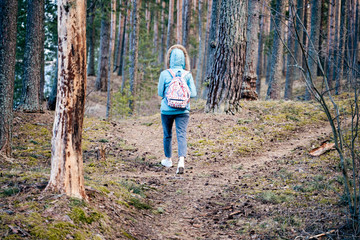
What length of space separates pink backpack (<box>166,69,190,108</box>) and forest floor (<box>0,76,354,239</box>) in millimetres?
1506

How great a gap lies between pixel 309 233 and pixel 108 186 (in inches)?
110

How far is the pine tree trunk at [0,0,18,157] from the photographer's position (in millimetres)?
5828

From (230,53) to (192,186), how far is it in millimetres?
5266

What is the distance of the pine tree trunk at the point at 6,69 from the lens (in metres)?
5.83

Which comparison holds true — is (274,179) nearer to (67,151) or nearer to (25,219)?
(67,151)

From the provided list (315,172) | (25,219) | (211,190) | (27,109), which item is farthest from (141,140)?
(25,219)

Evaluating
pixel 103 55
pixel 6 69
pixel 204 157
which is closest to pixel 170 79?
pixel 204 157

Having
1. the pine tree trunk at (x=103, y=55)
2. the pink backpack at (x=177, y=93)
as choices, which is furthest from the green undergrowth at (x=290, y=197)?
the pine tree trunk at (x=103, y=55)

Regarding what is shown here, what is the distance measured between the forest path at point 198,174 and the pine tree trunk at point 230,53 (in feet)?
2.99

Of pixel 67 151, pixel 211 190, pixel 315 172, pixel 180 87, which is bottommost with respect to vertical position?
pixel 211 190

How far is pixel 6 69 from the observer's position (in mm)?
5953

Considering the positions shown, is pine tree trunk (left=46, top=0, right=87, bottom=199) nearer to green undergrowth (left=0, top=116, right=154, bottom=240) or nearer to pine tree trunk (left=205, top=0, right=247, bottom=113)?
green undergrowth (left=0, top=116, right=154, bottom=240)

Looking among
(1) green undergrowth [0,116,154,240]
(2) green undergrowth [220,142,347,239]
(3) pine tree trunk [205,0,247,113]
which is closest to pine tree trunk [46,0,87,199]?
(1) green undergrowth [0,116,154,240]

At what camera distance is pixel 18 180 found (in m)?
3.93
